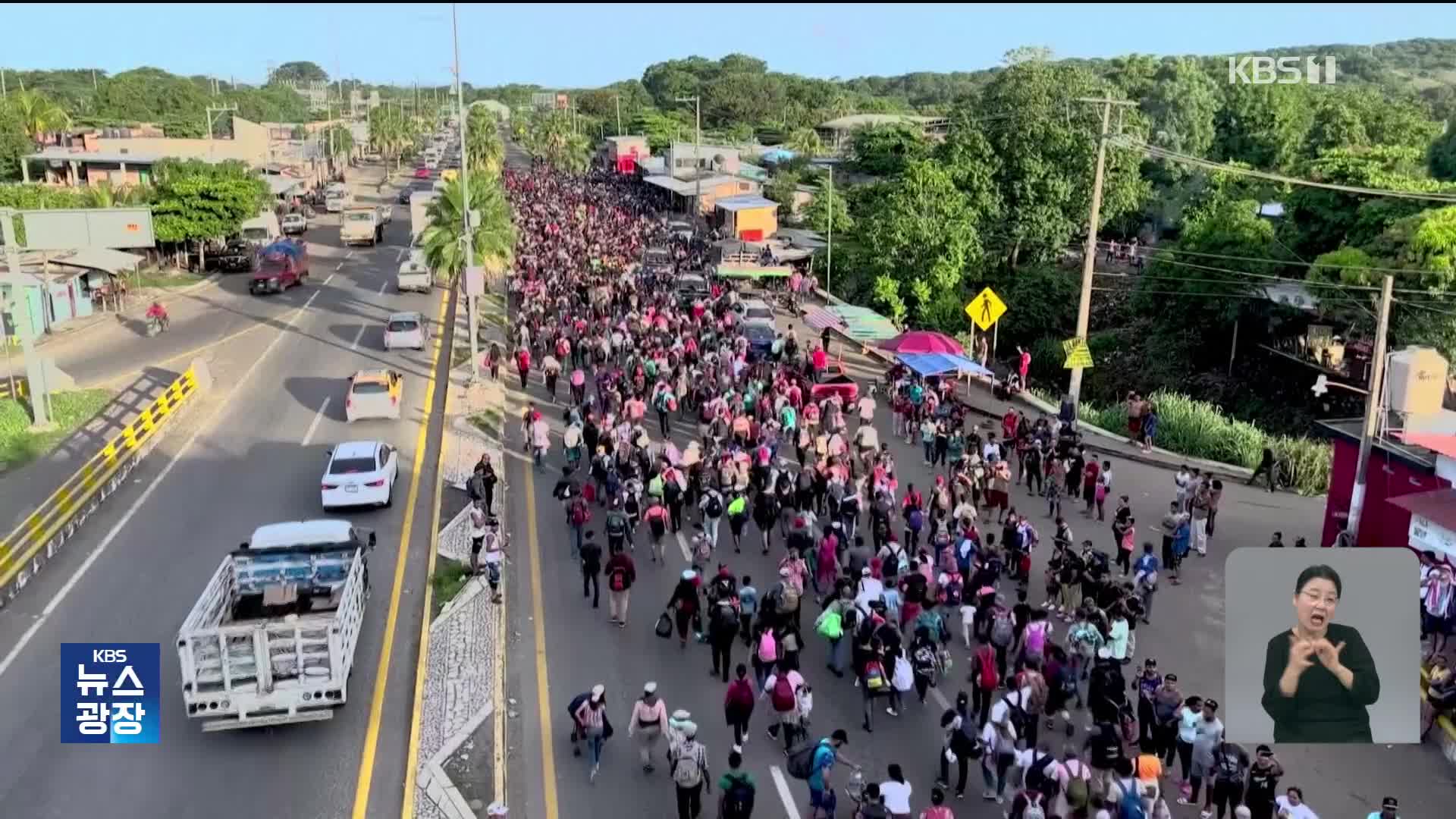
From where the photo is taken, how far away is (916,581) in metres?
14.4

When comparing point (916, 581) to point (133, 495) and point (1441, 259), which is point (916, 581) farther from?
point (1441, 259)

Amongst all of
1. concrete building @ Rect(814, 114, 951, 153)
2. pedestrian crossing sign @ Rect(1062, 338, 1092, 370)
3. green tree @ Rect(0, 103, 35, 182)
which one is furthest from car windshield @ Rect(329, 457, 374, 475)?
concrete building @ Rect(814, 114, 951, 153)

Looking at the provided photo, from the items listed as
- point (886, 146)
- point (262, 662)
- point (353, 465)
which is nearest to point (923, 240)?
point (353, 465)

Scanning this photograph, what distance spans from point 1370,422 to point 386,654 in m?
15.1

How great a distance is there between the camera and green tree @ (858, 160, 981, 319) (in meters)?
43.2

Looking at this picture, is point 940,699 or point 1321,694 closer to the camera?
point 1321,694

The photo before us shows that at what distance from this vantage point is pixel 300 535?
15266 mm

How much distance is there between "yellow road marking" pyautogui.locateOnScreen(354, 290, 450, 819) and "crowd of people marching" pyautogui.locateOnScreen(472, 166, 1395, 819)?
1.45 meters

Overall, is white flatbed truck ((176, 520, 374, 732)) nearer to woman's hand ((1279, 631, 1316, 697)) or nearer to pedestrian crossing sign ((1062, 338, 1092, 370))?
woman's hand ((1279, 631, 1316, 697))

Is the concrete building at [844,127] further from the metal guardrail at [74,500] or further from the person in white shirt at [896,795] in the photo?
the person in white shirt at [896,795]

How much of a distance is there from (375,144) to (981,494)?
143589mm

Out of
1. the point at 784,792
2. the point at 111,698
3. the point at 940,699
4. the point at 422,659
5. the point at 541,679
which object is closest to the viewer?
the point at 784,792

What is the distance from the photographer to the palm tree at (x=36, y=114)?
8856cm

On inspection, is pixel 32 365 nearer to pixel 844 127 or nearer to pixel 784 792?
pixel 784 792
